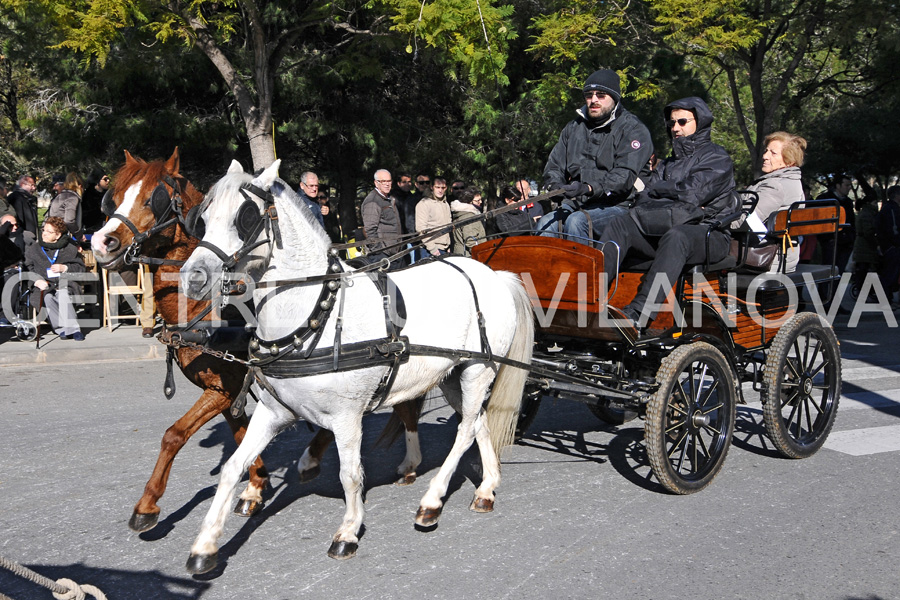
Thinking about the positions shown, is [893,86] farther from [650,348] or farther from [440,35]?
[650,348]

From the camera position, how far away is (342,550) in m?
3.98

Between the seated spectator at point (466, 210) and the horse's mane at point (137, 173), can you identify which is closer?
the horse's mane at point (137, 173)

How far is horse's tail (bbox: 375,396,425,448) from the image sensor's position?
532cm

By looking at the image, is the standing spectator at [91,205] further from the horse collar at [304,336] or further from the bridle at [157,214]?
the horse collar at [304,336]

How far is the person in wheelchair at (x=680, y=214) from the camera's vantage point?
511 centimetres

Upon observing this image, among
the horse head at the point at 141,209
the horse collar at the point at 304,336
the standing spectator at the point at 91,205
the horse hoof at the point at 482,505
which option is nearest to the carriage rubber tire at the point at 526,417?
the horse hoof at the point at 482,505

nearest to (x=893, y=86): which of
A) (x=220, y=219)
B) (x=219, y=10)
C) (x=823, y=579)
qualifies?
(x=219, y=10)

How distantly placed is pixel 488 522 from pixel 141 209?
2.59m

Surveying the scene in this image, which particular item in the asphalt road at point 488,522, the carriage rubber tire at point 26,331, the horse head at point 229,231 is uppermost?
the horse head at point 229,231

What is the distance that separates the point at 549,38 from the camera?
1246 cm

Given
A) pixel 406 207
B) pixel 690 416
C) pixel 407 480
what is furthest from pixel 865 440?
pixel 406 207

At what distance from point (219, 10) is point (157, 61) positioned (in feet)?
5.64

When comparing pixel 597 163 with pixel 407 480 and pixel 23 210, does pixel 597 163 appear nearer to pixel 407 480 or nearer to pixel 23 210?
pixel 407 480

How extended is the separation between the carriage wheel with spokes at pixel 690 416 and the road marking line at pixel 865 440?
1308 millimetres
